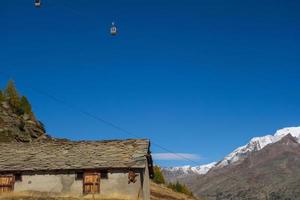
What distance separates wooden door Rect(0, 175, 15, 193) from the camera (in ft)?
149

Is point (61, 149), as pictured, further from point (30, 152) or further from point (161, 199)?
point (161, 199)

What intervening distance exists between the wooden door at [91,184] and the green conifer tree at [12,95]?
161ft

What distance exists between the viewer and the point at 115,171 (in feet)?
145

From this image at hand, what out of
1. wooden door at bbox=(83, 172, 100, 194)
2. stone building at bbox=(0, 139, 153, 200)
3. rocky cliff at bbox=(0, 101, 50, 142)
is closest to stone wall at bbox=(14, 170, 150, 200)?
stone building at bbox=(0, 139, 153, 200)

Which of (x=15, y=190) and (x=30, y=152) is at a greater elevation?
(x=30, y=152)

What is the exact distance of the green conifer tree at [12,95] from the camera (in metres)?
90.8

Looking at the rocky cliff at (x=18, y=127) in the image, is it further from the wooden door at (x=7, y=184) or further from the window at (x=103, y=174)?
the window at (x=103, y=174)

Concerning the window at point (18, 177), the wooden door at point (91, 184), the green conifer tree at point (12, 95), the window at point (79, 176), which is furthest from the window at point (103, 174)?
the green conifer tree at point (12, 95)

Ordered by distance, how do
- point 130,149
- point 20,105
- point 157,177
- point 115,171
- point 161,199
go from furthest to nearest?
point 157,177 → point 20,105 → point 161,199 → point 130,149 → point 115,171

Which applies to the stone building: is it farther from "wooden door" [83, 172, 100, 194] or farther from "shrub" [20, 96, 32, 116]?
"shrub" [20, 96, 32, 116]

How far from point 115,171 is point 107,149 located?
181 inches

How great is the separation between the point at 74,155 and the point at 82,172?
324cm

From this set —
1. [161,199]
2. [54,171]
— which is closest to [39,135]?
[161,199]

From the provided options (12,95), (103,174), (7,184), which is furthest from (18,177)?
(12,95)
